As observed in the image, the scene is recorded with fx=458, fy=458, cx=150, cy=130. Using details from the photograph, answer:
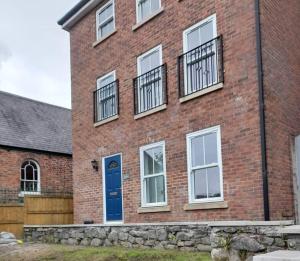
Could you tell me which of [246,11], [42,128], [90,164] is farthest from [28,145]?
[246,11]

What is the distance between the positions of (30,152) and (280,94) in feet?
49.0

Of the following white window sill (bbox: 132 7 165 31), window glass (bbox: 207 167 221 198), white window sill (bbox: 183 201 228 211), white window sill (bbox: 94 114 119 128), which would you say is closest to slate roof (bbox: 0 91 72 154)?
white window sill (bbox: 94 114 119 128)

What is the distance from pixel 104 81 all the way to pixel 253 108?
6.46 m

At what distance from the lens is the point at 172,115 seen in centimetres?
1237

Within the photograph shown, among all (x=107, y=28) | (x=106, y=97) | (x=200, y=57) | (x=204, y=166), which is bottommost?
(x=204, y=166)

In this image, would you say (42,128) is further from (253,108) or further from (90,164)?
(253,108)

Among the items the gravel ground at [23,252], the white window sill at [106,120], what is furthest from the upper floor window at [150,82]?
the gravel ground at [23,252]

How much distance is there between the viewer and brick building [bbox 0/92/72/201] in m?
21.8

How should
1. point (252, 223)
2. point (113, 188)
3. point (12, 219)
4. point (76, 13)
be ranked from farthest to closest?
point (12, 219), point (76, 13), point (113, 188), point (252, 223)

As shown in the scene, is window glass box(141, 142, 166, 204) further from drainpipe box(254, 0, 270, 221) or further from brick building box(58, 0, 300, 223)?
drainpipe box(254, 0, 270, 221)

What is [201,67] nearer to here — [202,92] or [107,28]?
[202,92]

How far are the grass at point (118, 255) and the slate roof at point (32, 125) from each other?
1120cm

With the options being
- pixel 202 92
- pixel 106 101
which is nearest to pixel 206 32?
pixel 202 92

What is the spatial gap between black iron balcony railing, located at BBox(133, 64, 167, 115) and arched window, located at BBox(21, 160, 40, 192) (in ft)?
35.9
